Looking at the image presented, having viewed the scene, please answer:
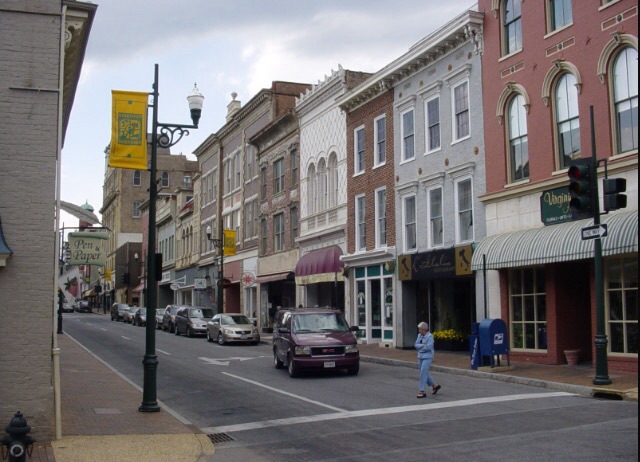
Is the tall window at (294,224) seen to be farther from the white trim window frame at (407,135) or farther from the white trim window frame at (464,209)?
the white trim window frame at (464,209)

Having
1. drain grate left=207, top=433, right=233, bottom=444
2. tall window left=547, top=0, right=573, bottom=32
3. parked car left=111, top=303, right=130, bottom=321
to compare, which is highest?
tall window left=547, top=0, right=573, bottom=32

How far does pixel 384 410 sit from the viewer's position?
1358cm

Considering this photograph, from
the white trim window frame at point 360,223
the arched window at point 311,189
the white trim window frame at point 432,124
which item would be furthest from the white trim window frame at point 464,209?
the arched window at point 311,189

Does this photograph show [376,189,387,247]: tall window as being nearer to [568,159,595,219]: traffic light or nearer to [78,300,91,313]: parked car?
[568,159,595,219]: traffic light

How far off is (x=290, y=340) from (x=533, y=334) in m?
6.75

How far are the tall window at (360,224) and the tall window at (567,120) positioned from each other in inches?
473

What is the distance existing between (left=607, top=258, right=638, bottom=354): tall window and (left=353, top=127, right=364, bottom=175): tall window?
14574 millimetres

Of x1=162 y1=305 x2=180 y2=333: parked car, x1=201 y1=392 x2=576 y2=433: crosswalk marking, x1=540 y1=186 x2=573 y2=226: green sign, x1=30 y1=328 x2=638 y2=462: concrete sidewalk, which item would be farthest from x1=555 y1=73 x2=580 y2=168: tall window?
x1=162 y1=305 x2=180 y2=333: parked car

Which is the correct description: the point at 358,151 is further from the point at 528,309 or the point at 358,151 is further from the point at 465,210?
the point at 528,309

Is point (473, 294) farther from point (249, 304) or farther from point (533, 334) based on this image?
point (249, 304)

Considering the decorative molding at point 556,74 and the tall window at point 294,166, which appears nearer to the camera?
the decorative molding at point 556,74

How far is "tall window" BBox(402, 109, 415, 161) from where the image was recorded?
27578 mm

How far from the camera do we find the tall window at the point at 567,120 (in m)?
19.5

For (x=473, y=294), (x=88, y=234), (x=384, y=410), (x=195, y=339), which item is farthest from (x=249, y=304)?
(x=384, y=410)
